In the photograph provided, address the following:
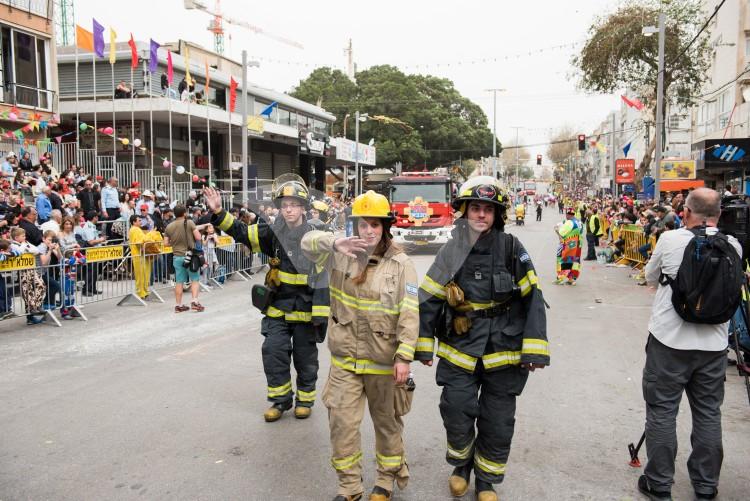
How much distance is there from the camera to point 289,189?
4945mm

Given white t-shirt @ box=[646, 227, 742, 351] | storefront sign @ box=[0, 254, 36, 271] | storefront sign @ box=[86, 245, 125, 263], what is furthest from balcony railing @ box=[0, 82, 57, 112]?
white t-shirt @ box=[646, 227, 742, 351]

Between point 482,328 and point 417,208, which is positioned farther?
point 417,208

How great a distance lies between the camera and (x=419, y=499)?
388 cm

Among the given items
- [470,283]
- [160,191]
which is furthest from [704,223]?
[160,191]

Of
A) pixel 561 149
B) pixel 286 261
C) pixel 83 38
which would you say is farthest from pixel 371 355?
pixel 561 149

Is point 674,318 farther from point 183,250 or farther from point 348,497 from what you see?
point 183,250

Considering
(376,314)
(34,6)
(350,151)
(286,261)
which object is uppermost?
(34,6)

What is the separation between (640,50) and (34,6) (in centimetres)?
2183

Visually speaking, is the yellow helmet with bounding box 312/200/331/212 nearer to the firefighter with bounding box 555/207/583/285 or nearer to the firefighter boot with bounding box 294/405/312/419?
the firefighter boot with bounding box 294/405/312/419

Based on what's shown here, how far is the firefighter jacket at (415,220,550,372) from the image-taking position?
12.5 ft

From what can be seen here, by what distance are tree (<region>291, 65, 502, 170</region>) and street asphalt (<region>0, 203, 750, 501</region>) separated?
47.1 meters

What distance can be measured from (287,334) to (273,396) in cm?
51

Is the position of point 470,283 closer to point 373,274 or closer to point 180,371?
point 373,274

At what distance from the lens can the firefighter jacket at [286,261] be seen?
5.16m
